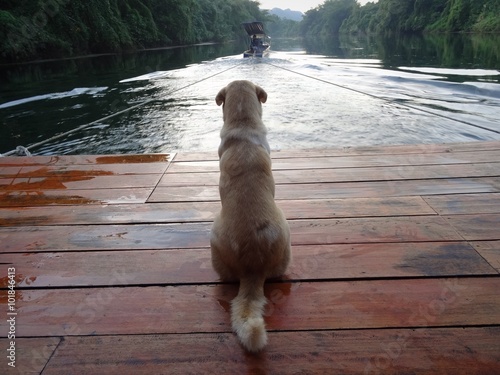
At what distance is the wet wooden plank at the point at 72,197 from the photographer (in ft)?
10.4

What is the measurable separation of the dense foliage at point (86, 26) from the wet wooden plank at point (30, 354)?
971 inches

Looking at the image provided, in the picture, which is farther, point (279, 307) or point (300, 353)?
point (279, 307)

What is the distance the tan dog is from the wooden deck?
0.10 metres

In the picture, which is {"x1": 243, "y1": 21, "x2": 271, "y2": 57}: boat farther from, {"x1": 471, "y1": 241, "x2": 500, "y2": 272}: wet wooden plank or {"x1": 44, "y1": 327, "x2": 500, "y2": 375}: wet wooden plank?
{"x1": 44, "y1": 327, "x2": 500, "y2": 375}: wet wooden plank

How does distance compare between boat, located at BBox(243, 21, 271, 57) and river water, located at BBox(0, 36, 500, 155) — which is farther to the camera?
boat, located at BBox(243, 21, 271, 57)

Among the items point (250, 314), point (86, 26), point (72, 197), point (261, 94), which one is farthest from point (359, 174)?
point (86, 26)

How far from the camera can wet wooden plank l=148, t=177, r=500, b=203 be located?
311 cm

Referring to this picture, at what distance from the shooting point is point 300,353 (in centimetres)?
158

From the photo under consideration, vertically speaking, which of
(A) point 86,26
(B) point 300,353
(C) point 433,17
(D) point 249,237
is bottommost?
(B) point 300,353

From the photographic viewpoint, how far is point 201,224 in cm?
273

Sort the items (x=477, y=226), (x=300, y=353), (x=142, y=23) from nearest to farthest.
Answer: (x=300, y=353) → (x=477, y=226) → (x=142, y=23)

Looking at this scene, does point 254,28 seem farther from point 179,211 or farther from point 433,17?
point 433,17

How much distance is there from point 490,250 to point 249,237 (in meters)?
1.55

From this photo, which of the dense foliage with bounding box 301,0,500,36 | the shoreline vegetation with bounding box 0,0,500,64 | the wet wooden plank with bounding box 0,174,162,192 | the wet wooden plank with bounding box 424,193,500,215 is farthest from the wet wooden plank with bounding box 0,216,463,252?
the dense foliage with bounding box 301,0,500,36
